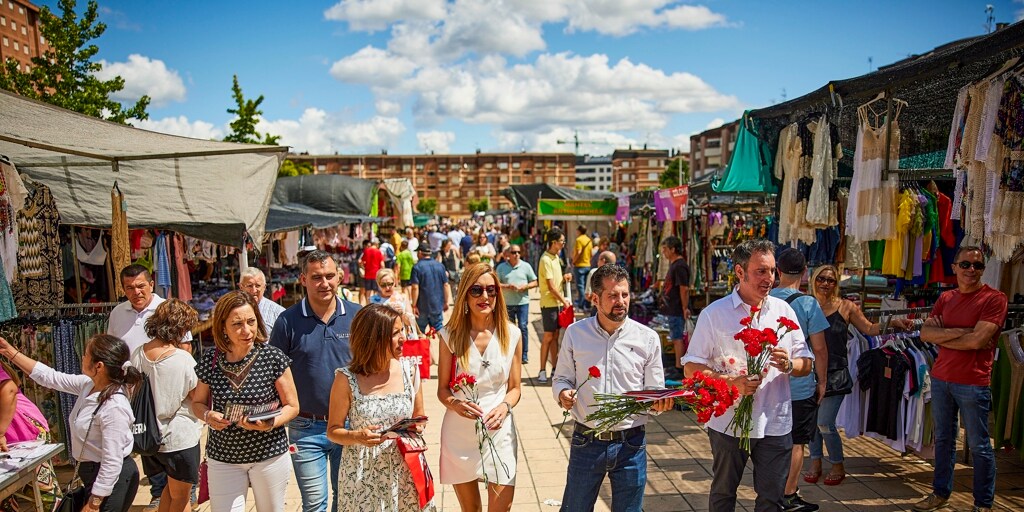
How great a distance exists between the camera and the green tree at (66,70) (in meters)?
11.6

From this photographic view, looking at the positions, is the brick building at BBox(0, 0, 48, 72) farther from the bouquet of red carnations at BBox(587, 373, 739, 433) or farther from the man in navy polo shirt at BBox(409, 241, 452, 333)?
the bouquet of red carnations at BBox(587, 373, 739, 433)

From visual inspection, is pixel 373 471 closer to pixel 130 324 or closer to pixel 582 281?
pixel 130 324

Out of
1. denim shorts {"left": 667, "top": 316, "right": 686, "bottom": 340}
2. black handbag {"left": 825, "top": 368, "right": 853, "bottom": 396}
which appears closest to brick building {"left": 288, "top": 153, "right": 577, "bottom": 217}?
denim shorts {"left": 667, "top": 316, "right": 686, "bottom": 340}

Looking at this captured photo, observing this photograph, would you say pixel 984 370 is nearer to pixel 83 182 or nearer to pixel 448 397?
pixel 448 397

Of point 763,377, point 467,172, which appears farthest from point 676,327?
point 467,172

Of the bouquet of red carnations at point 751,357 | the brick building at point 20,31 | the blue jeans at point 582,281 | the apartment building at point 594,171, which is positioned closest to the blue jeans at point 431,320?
the blue jeans at point 582,281

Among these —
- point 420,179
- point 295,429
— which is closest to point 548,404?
point 295,429

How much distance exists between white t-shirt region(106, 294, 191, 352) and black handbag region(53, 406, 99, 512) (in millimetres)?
1073

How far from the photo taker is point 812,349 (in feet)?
13.2

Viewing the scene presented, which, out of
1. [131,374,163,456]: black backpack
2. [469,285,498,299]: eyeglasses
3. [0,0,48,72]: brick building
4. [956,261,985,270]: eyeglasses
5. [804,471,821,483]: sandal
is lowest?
[804,471,821,483]: sandal

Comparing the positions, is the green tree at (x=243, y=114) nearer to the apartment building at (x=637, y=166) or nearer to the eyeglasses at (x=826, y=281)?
the eyeglasses at (x=826, y=281)

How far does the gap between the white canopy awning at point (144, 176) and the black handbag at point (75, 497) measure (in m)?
2.40

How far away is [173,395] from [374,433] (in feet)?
5.55

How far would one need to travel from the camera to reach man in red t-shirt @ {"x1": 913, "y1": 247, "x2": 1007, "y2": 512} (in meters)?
4.07
